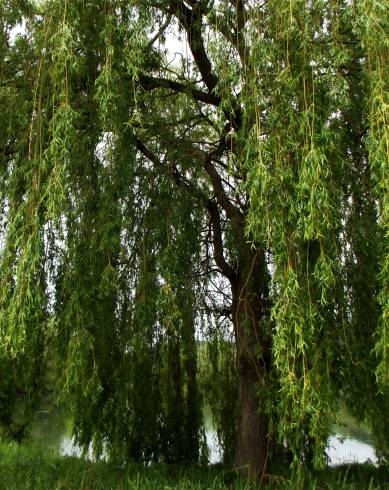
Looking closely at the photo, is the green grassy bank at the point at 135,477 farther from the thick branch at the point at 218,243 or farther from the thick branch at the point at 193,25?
the thick branch at the point at 193,25

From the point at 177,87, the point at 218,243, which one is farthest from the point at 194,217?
the point at 177,87

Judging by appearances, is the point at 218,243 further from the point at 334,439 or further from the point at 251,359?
the point at 334,439

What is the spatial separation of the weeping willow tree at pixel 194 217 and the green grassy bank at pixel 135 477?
0.18m

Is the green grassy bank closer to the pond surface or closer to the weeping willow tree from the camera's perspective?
the weeping willow tree

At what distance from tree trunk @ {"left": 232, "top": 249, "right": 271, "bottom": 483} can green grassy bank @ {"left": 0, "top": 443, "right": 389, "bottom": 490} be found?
0.19 meters

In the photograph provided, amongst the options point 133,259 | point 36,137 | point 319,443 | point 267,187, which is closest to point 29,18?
point 36,137

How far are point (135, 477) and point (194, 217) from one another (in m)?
1.91

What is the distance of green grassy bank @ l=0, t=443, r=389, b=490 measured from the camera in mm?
3660

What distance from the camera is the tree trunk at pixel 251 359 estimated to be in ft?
11.9

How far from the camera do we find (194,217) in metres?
3.90

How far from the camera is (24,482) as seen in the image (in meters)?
3.92

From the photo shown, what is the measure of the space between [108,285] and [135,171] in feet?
3.27

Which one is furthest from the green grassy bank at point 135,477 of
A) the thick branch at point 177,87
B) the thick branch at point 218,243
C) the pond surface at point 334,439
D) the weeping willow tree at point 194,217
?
the thick branch at point 177,87

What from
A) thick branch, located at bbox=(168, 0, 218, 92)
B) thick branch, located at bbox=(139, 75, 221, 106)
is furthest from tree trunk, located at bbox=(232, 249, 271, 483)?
thick branch, located at bbox=(168, 0, 218, 92)
